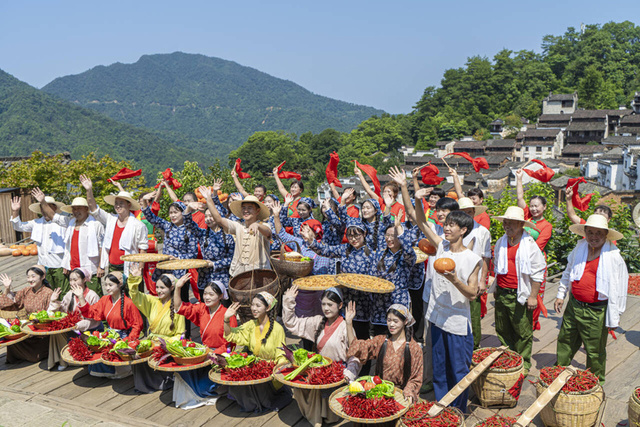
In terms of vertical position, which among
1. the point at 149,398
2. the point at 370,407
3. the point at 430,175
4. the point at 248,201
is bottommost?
the point at 149,398

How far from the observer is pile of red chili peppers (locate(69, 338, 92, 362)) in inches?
228

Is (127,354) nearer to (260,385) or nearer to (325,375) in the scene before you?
(260,385)

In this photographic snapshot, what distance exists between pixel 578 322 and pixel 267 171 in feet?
251

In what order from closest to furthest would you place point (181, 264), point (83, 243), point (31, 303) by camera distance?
point (181, 264)
point (31, 303)
point (83, 243)

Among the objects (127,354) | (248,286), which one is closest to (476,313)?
(248,286)

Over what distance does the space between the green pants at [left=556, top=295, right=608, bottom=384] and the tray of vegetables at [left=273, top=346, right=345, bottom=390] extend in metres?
2.41

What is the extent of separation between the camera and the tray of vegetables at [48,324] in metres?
6.46

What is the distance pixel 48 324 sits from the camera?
657cm

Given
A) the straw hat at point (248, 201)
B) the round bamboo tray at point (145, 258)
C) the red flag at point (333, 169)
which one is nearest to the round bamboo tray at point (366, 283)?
the straw hat at point (248, 201)

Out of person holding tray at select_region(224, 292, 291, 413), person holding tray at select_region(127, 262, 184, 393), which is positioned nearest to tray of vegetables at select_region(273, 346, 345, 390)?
person holding tray at select_region(224, 292, 291, 413)

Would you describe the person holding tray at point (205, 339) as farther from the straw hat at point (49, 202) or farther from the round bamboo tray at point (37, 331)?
the straw hat at point (49, 202)

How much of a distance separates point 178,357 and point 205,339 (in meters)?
0.60

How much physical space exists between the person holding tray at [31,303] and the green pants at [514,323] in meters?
5.70

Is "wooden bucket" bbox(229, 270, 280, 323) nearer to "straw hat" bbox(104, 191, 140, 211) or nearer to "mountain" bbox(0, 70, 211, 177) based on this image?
"straw hat" bbox(104, 191, 140, 211)
